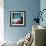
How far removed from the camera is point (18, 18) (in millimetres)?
5883

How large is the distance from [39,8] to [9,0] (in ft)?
4.30

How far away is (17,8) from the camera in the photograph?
19.3ft

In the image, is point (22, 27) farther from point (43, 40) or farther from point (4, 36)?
point (43, 40)

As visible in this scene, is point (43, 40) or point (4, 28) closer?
point (43, 40)

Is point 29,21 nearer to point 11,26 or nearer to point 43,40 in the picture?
point 11,26

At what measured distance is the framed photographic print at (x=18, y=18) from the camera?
5871 millimetres

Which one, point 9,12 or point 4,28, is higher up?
point 9,12

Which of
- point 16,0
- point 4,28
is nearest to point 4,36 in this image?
point 4,28

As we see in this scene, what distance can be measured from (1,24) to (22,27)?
0.91 m

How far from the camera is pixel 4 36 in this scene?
5.89m

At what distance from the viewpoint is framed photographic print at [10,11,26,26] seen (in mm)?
5871

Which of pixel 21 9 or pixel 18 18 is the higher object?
pixel 21 9

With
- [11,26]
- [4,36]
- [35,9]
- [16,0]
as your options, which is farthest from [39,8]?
[4,36]

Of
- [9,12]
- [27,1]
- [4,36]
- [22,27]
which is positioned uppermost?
[27,1]
